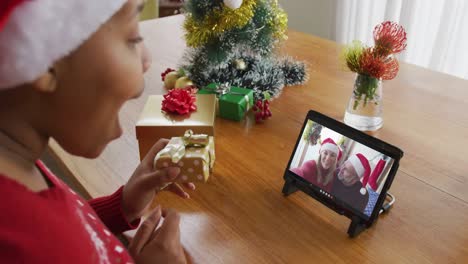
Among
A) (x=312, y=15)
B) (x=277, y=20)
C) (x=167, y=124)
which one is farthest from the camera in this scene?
(x=312, y=15)

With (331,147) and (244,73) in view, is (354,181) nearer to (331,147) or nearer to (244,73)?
(331,147)

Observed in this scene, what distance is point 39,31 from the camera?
386mm

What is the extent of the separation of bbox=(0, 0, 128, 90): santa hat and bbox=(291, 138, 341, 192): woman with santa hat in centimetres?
46

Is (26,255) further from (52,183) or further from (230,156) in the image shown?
(230,156)

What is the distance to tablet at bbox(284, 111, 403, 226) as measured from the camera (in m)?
0.70

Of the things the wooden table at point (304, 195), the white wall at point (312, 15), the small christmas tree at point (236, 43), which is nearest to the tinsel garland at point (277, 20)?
the small christmas tree at point (236, 43)

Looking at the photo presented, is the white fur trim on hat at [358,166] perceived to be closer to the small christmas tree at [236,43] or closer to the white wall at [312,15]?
the small christmas tree at [236,43]

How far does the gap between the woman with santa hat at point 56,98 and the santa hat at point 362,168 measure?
379mm

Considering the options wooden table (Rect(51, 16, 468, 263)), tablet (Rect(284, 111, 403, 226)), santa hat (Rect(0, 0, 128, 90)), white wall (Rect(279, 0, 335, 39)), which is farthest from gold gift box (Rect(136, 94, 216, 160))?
white wall (Rect(279, 0, 335, 39))

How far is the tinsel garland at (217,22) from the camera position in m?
1.05

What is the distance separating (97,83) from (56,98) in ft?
0.14

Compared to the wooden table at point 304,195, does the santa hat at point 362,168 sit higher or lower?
higher

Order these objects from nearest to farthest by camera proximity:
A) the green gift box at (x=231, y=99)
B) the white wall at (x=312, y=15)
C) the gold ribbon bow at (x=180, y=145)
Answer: the gold ribbon bow at (x=180, y=145), the green gift box at (x=231, y=99), the white wall at (x=312, y=15)

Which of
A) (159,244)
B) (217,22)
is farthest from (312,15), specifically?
Answer: (159,244)
